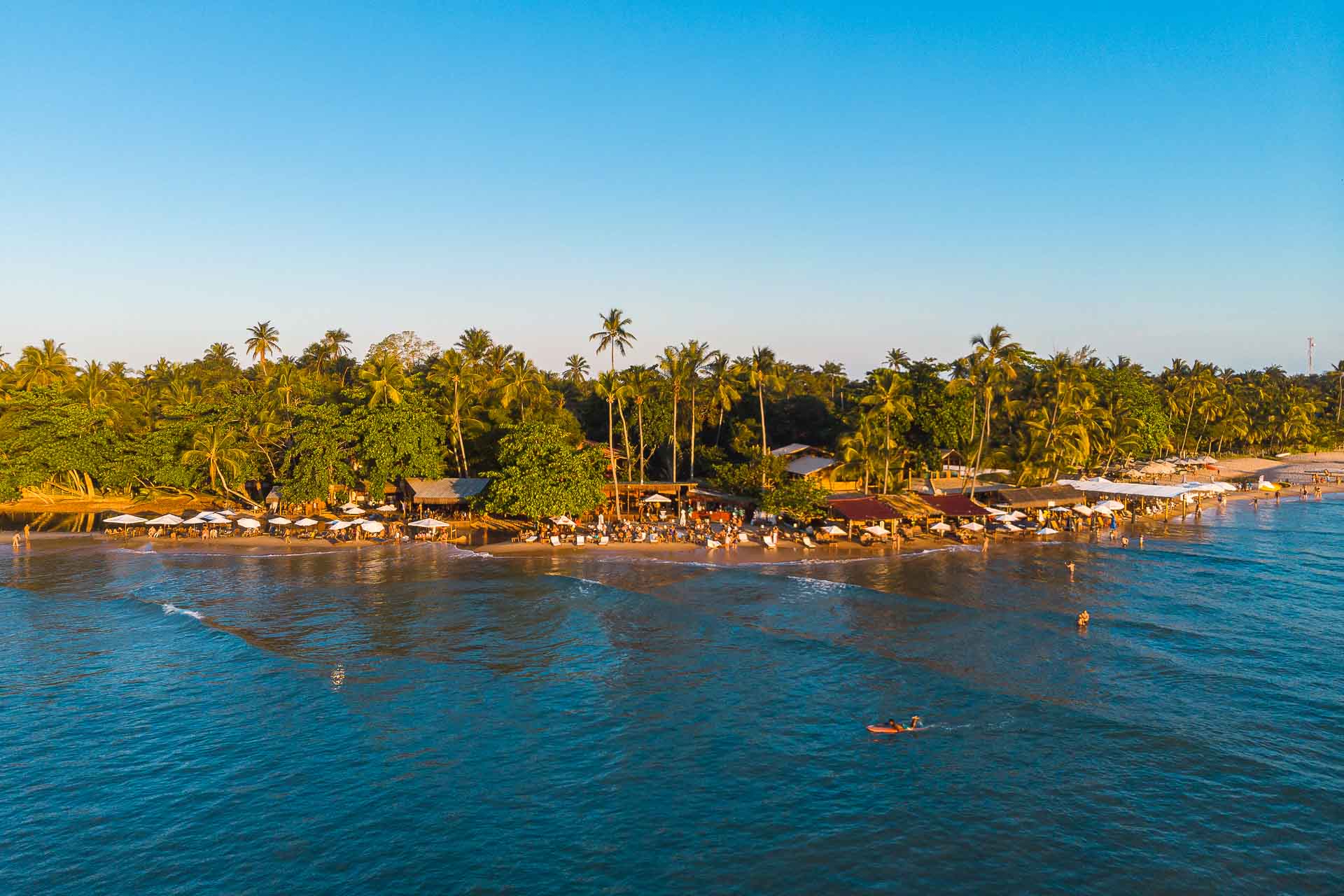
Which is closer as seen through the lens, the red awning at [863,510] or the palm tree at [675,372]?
the red awning at [863,510]

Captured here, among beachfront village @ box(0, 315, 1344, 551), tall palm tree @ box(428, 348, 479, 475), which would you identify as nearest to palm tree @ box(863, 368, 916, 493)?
beachfront village @ box(0, 315, 1344, 551)

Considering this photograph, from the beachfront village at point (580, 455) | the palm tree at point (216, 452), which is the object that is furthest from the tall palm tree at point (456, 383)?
the palm tree at point (216, 452)

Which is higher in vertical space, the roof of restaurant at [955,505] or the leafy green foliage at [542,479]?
the leafy green foliage at [542,479]

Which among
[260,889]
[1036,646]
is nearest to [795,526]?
[1036,646]

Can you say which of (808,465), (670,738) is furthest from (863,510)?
(670,738)

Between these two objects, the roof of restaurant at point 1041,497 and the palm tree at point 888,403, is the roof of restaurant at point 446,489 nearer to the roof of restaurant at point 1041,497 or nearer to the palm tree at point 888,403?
the palm tree at point 888,403

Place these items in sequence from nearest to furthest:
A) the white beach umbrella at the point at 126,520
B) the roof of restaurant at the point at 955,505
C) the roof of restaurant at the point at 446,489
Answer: the white beach umbrella at the point at 126,520 < the roof of restaurant at the point at 955,505 < the roof of restaurant at the point at 446,489

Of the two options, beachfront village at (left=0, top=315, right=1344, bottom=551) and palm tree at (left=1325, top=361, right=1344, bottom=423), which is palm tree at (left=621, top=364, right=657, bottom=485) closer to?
beachfront village at (left=0, top=315, right=1344, bottom=551)
